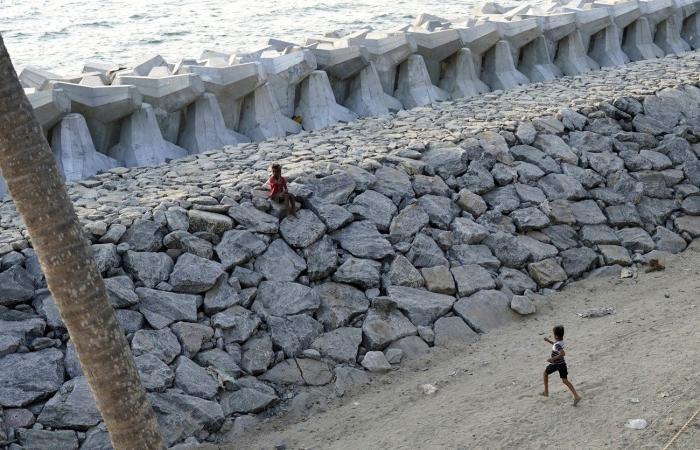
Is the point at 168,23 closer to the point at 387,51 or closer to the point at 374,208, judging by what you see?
the point at 387,51

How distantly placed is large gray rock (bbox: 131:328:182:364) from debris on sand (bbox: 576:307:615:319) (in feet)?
13.7

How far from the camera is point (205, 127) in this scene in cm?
1303

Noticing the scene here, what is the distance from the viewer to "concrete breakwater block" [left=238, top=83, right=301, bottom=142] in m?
13.5

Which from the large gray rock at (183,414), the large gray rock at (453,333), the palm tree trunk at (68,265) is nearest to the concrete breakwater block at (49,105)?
the large gray rock at (183,414)

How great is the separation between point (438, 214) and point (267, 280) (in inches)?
91.6

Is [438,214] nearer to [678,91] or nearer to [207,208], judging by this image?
[207,208]

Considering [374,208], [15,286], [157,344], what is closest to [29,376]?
[15,286]

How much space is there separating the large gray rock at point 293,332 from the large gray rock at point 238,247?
0.70m

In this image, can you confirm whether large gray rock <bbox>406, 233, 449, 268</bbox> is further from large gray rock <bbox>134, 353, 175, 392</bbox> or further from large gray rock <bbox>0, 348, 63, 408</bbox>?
large gray rock <bbox>0, 348, 63, 408</bbox>

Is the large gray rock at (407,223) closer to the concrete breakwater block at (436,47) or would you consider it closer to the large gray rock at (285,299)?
the large gray rock at (285,299)

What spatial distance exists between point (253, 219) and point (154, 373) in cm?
213

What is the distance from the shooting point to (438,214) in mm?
11141

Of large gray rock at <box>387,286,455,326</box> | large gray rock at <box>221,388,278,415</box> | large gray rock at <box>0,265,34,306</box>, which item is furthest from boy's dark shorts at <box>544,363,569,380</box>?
large gray rock at <box>0,265,34,306</box>

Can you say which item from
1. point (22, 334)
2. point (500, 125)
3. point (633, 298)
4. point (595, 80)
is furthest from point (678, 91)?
point (22, 334)
